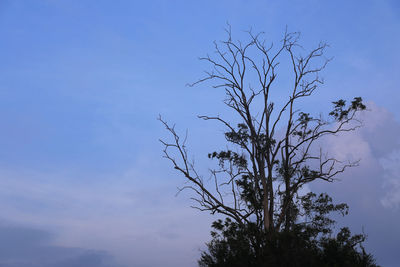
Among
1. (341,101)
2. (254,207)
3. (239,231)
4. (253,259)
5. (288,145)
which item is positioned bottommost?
(253,259)

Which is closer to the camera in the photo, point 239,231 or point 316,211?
point 239,231

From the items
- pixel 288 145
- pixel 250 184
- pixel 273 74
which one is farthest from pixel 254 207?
pixel 273 74

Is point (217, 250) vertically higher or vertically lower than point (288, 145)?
lower

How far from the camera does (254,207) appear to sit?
25703mm

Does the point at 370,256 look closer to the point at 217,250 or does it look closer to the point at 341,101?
the point at 217,250

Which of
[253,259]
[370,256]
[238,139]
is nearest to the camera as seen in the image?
[253,259]

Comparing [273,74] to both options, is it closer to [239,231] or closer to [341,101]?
[341,101]

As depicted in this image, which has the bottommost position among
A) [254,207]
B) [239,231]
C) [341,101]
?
[239,231]

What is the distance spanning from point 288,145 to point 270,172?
194 centimetres

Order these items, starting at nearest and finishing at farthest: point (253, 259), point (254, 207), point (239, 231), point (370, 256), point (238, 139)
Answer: point (253, 259) < point (370, 256) < point (239, 231) < point (254, 207) < point (238, 139)

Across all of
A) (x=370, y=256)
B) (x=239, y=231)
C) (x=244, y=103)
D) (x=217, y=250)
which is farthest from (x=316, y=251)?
(x=244, y=103)

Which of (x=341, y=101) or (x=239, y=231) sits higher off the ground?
(x=341, y=101)

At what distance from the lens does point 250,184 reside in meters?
→ 26.5

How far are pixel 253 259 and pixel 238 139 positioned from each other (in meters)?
10.8
